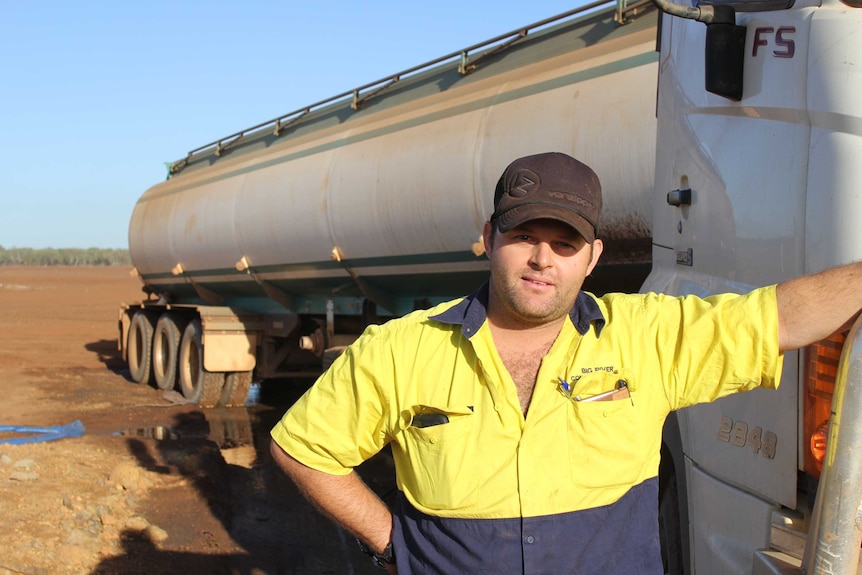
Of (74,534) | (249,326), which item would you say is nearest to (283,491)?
(74,534)

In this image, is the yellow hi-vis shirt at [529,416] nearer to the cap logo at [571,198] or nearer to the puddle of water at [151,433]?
the cap logo at [571,198]

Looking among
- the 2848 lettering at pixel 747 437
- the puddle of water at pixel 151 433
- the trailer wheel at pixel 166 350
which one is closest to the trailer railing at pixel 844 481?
the 2848 lettering at pixel 747 437

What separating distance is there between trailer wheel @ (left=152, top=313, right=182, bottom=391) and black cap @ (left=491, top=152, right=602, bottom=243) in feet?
37.5

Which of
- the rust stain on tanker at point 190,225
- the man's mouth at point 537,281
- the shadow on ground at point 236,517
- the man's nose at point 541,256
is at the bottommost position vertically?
the shadow on ground at point 236,517

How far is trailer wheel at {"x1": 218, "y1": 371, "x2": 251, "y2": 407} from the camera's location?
11773 millimetres

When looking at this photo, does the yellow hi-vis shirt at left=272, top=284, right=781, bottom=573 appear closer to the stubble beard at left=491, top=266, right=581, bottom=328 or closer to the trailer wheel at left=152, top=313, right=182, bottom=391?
the stubble beard at left=491, top=266, right=581, bottom=328

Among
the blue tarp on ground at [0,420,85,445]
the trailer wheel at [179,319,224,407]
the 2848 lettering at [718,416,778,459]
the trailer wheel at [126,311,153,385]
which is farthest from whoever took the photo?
the trailer wheel at [126,311,153,385]

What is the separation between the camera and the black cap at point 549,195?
2020 millimetres

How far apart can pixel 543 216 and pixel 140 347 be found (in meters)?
13.6

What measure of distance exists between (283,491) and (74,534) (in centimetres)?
188

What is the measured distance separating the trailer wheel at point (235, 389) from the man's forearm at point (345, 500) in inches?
387

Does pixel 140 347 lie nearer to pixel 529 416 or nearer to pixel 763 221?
pixel 763 221

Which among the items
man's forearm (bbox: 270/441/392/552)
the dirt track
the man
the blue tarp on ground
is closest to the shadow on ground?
the dirt track

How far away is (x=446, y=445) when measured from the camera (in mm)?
2010
